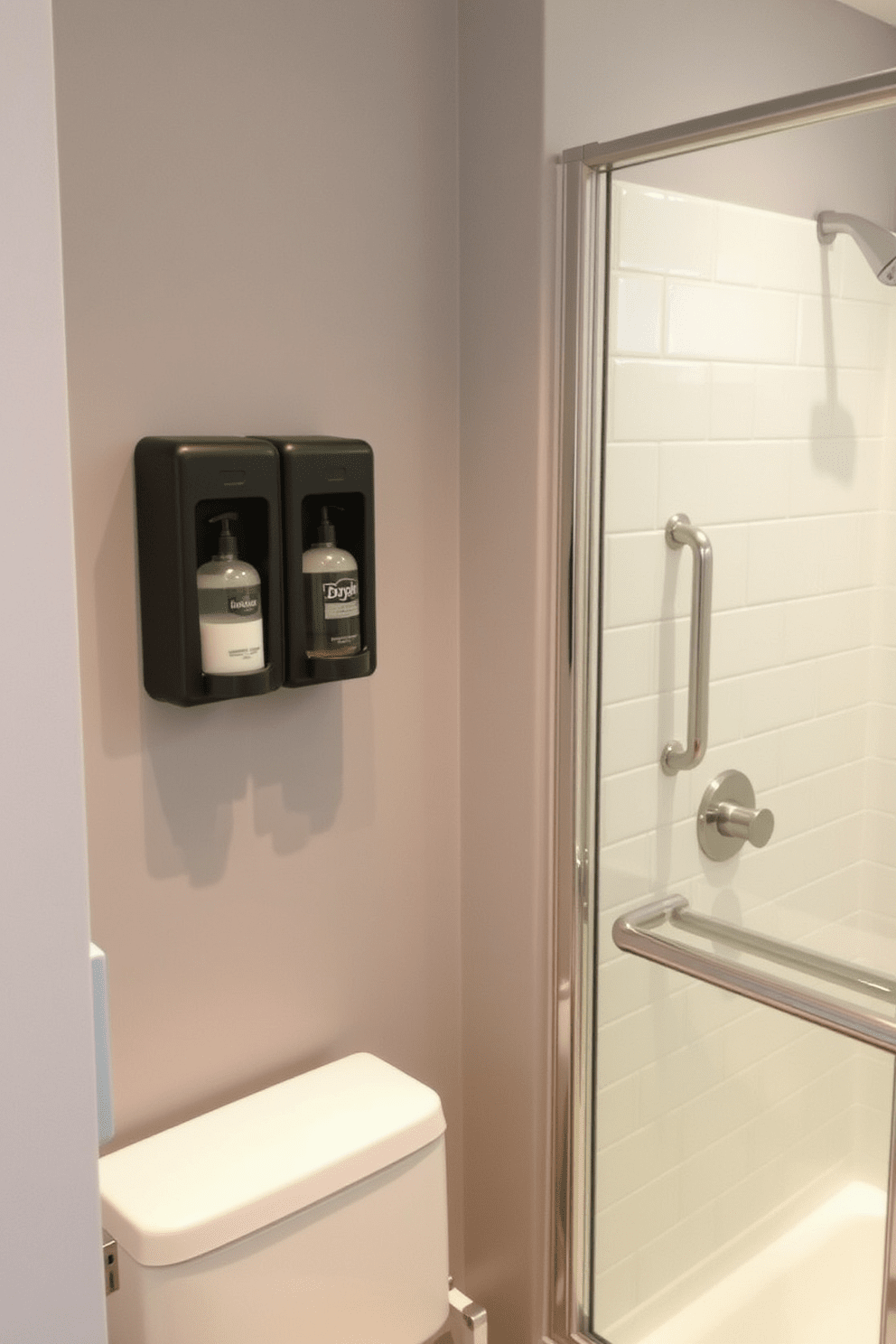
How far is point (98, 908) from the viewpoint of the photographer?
1.51 metres

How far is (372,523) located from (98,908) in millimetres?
574

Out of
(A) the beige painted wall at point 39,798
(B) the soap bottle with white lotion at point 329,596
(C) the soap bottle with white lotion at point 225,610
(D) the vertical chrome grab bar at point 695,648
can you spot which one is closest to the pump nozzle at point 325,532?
(B) the soap bottle with white lotion at point 329,596

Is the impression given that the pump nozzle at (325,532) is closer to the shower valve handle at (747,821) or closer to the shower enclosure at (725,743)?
the shower enclosure at (725,743)

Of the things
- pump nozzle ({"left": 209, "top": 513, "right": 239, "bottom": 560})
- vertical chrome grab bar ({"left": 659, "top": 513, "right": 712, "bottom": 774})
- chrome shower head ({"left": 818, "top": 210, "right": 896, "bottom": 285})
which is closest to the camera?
pump nozzle ({"left": 209, "top": 513, "right": 239, "bottom": 560})

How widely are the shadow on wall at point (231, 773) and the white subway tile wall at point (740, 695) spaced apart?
0.39 metres

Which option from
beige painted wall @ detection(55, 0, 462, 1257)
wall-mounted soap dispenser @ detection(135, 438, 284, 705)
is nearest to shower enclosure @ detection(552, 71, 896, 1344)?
beige painted wall @ detection(55, 0, 462, 1257)

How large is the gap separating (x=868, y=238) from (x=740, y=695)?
2.01ft

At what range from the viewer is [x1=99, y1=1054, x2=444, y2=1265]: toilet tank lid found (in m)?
1.37

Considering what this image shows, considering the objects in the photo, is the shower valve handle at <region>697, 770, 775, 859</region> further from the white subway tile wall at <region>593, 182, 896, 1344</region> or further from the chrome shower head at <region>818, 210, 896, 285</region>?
the chrome shower head at <region>818, 210, 896, 285</region>

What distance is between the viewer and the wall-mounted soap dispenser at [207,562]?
1.42m

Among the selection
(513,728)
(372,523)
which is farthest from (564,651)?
(372,523)

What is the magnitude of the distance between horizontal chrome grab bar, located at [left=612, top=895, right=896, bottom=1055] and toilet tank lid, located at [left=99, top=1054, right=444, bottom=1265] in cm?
38

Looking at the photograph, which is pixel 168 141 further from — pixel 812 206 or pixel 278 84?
pixel 812 206

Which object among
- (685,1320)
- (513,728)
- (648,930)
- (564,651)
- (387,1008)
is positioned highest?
(564,651)
